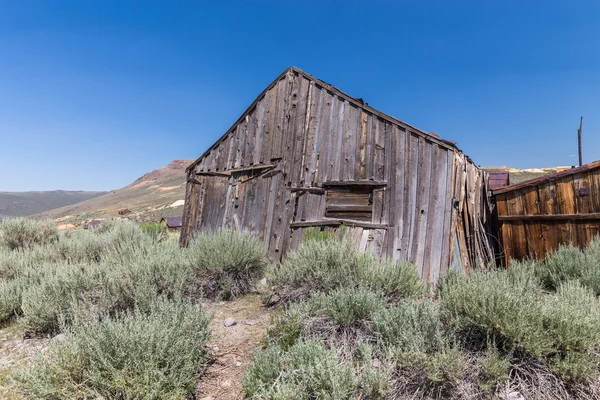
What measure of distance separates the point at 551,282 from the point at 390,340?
4.86 meters

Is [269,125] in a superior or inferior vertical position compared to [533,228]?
superior

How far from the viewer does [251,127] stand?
988 cm

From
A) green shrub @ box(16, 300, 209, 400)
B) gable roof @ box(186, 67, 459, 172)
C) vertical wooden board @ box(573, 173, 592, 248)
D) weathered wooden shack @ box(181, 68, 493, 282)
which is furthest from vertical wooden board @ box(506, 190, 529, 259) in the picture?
green shrub @ box(16, 300, 209, 400)

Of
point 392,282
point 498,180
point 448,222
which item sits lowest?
point 392,282

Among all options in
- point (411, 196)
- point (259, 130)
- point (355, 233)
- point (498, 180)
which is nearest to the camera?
point (411, 196)

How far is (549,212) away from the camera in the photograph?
26.5ft

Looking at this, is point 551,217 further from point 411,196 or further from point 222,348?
point 222,348

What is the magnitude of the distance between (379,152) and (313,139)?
6.07ft

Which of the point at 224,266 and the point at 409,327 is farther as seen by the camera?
the point at 224,266

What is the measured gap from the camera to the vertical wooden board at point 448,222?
6.34 meters

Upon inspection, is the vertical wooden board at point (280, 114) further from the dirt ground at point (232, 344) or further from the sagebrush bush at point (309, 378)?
the sagebrush bush at point (309, 378)

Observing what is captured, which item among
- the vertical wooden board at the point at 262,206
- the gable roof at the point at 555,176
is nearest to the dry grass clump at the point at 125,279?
the vertical wooden board at the point at 262,206

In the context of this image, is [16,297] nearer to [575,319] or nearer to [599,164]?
[575,319]

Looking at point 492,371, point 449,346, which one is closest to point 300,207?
point 449,346
